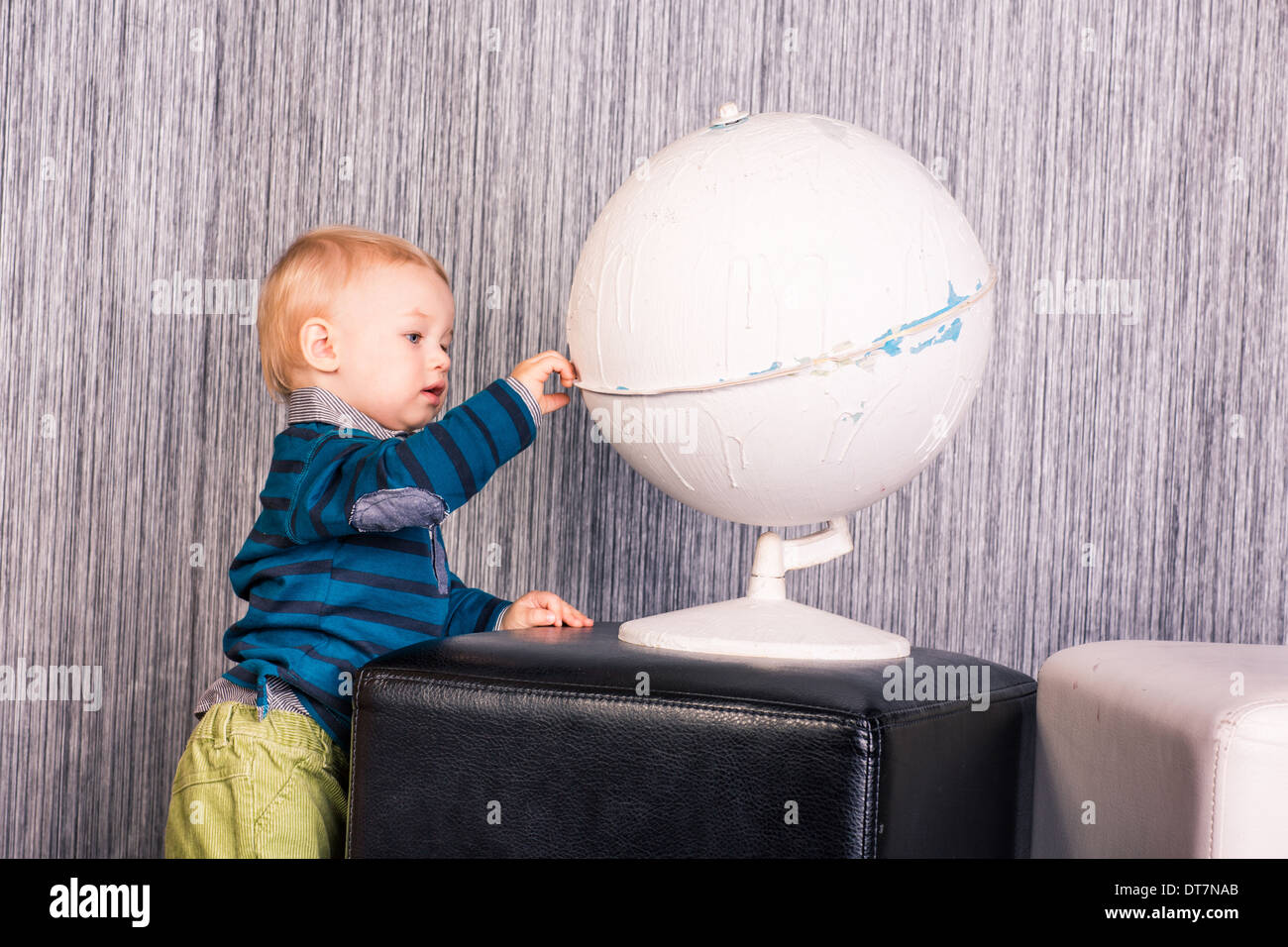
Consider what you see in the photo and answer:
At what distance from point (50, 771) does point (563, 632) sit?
3.17ft

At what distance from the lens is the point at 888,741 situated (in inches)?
31.8

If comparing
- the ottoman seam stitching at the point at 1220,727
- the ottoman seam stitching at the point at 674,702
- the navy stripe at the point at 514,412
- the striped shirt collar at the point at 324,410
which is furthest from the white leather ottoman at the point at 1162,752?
the striped shirt collar at the point at 324,410

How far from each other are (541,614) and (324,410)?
319mm

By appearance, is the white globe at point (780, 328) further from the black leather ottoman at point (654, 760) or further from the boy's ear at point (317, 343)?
the boy's ear at point (317, 343)

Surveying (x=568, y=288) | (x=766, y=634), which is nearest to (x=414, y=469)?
(x=766, y=634)

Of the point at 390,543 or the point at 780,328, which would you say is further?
the point at 390,543

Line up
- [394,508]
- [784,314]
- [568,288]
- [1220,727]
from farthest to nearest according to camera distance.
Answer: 1. [568,288]
2. [394,508]
3. [784,314]
4. [1220,727]

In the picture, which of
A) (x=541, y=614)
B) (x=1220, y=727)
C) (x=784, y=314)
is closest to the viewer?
(x=1220, y=727)

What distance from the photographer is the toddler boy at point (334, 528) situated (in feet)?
3.48

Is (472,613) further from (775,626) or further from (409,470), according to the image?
(775,626)

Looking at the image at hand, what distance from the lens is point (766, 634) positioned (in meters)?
1.01

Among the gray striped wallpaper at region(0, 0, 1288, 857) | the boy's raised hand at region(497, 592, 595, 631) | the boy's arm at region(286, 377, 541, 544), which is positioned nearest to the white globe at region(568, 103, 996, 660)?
the boy's arm at region(286, 377, 541, 544)

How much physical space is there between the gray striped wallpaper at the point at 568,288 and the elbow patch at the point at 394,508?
1.85ft
